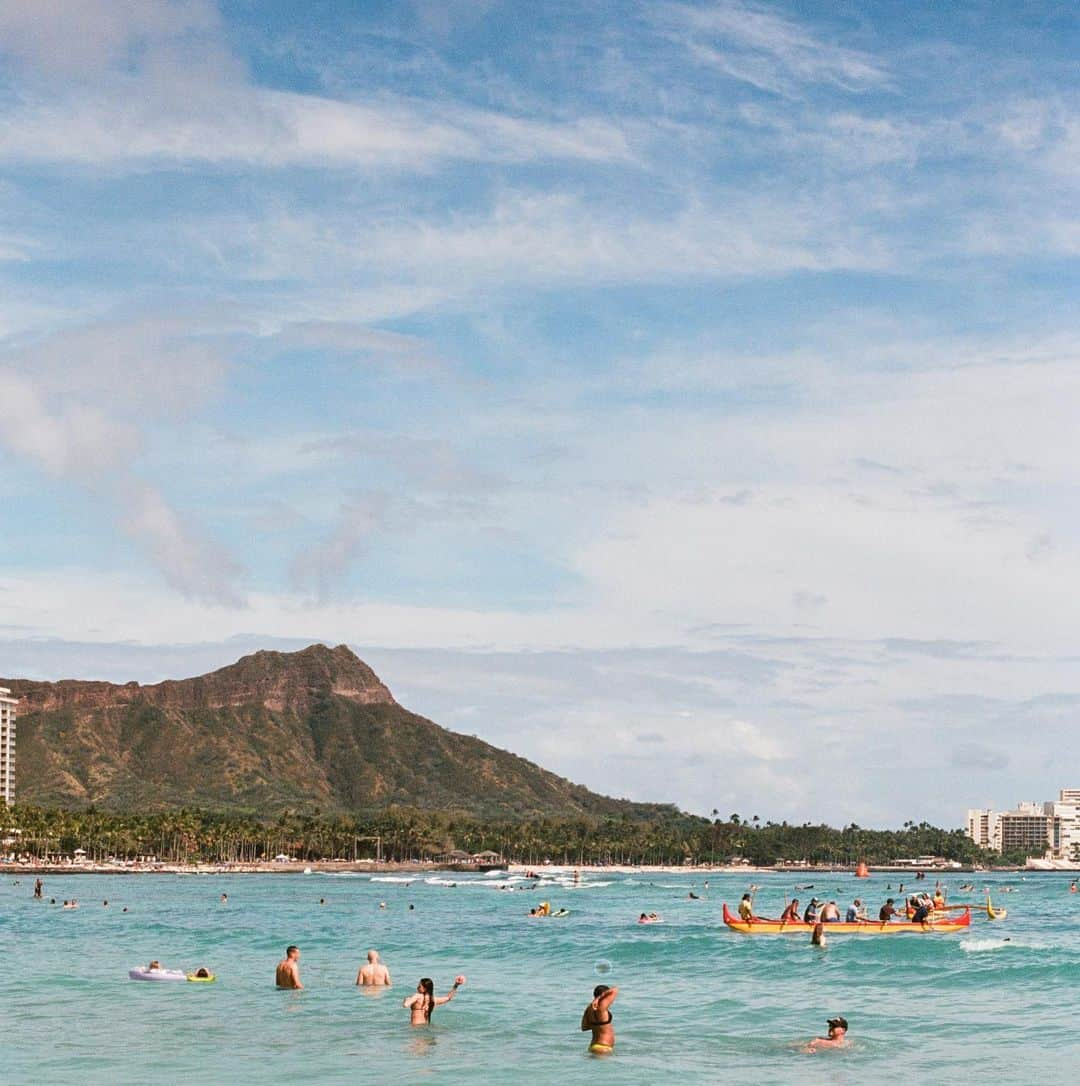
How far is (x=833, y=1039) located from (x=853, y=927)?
33523 mm

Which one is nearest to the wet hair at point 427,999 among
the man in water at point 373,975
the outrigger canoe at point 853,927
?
the man in water at point 373,975

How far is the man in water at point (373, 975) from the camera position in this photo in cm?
4178

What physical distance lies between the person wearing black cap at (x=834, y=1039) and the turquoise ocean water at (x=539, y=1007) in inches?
16.6

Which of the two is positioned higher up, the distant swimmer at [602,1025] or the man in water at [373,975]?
the distant swimmer at [602,1025]

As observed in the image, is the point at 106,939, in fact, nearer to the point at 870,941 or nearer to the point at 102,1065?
the point at 870,941

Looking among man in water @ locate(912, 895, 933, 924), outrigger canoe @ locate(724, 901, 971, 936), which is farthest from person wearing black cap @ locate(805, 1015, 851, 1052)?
man in water @ locate(912, 895, 933, 924)

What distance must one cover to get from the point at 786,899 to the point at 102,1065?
124421 millimetres

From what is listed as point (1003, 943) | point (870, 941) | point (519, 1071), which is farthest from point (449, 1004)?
point (1003, 943)

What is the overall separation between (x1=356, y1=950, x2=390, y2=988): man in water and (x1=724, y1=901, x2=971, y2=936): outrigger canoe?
25.7 m

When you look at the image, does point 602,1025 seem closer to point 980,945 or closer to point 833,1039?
point 833,1039

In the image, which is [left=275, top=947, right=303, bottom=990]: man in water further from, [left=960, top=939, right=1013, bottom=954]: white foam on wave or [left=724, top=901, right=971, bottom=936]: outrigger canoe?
[left=960, top=939, right=1013, bottom=954]: white foam on wave

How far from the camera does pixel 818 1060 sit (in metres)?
30.0

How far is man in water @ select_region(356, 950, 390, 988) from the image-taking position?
4178 cm

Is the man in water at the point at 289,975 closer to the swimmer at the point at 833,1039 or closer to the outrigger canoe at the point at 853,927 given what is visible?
the swimmer at the point at 833,1039
